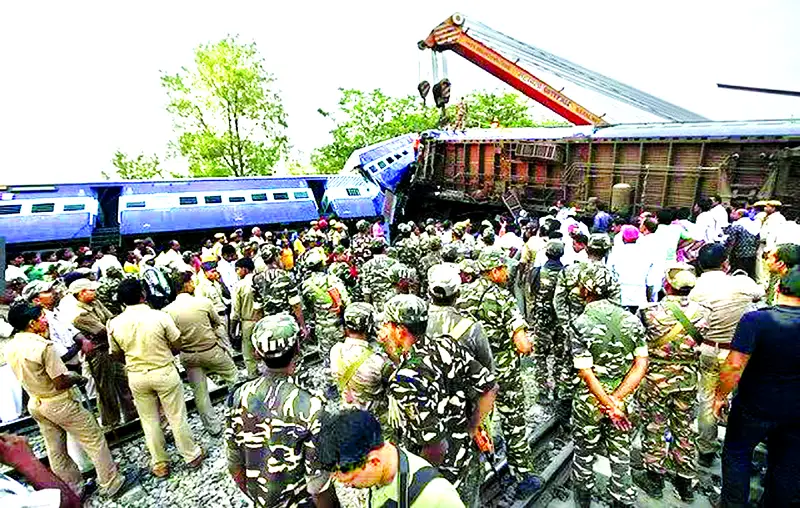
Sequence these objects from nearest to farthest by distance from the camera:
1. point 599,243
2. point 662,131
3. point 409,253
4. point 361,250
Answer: point 599,243, point 409,253, point 361,250, point 662,131

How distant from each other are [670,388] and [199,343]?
411 cm

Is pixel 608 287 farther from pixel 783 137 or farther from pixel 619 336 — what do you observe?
pixel 783 137

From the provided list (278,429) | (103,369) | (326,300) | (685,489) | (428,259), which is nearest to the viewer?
(278,429)

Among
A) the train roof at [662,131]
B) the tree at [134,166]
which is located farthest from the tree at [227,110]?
the train roof at [662,131]

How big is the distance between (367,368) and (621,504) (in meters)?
2.05

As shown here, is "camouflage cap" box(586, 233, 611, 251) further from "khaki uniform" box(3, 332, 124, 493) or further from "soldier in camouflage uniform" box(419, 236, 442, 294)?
"khaki uniform" box(3, 332, 124, 493)

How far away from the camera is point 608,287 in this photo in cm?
299

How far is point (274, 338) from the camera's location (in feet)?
6.89

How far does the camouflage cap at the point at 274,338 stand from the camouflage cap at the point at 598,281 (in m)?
2.04

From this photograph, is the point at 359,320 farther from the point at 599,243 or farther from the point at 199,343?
the point at 199,343

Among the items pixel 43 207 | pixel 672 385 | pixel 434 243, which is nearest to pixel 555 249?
pixel 672 385

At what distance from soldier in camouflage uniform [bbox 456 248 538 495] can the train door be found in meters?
13.8

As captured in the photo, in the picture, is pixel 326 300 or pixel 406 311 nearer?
pixel 406 311

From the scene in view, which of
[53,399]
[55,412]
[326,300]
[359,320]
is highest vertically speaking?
[359,320]
